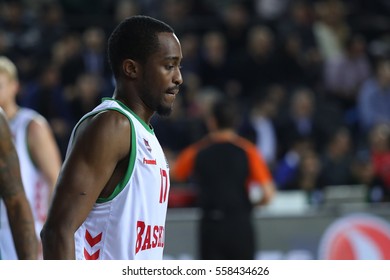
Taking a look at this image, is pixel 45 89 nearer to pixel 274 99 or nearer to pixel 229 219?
pixel 274 99

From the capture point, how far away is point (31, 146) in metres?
7.40

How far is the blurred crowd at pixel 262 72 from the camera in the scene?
13.6 meters

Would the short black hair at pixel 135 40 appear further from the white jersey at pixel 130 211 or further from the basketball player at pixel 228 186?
the basketball player at pixel 228 186

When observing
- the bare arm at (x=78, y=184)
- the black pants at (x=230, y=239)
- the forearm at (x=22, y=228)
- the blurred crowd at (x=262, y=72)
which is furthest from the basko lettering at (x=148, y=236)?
the blurred crowd at (x=262, y=72)

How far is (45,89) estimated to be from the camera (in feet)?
47.4

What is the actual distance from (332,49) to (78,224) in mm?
12703

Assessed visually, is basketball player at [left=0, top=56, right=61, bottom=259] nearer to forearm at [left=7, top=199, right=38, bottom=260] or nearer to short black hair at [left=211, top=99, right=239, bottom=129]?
forearm at [left=7, top=199, right=38, bottom=260]

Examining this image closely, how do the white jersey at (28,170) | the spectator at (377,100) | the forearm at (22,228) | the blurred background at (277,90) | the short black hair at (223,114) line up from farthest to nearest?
the spectator at (377,100) → the blurred background at (277,90) → the short black hair at (223,114) → the white jersey at (28,170) → the forearm at (22,228)

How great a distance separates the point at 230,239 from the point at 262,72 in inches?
231

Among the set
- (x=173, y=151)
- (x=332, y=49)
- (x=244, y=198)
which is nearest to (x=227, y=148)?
(x=244, y=198)

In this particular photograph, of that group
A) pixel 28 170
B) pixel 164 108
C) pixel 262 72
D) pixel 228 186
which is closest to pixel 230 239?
pixel 228 186

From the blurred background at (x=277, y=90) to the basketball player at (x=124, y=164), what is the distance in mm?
6810

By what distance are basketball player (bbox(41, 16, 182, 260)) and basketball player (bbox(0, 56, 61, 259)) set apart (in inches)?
120

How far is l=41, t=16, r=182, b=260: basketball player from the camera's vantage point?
13.3 feet
